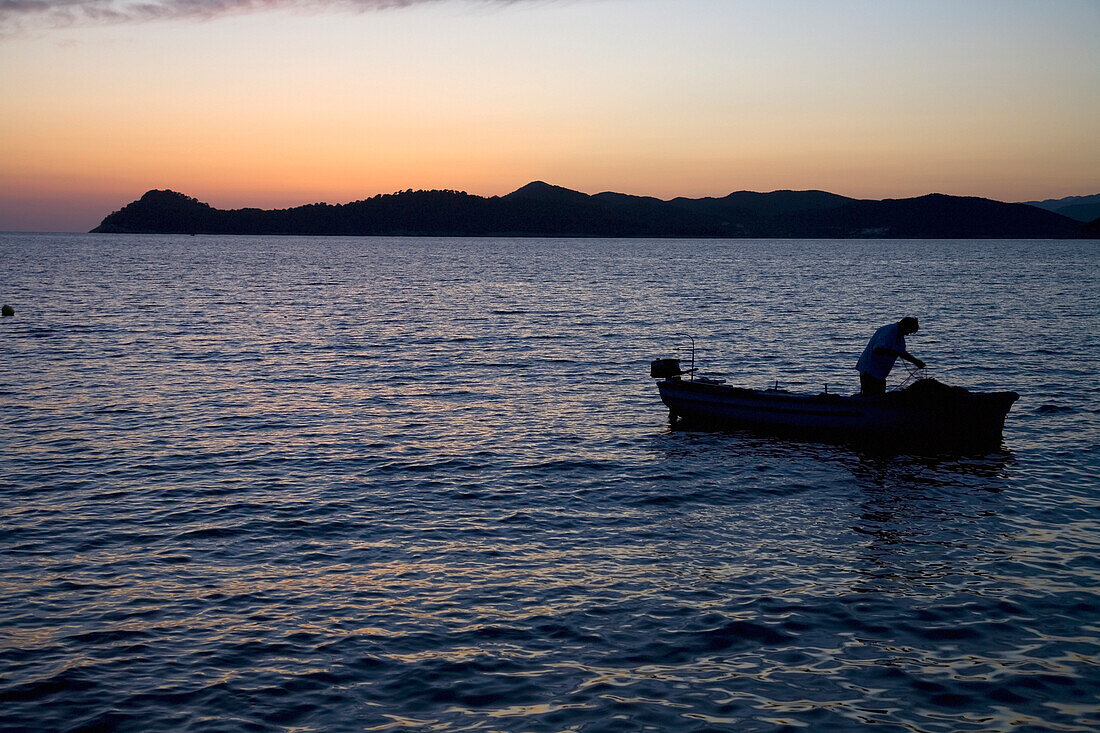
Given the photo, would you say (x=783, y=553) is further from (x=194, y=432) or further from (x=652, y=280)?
(x=652, y=280)

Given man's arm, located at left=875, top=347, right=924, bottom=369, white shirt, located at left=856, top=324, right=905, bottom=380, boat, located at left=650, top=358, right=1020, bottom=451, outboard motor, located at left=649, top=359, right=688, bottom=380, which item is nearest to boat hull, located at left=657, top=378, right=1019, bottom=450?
boat, located at left=650, top=358, right=1020, bottom=451

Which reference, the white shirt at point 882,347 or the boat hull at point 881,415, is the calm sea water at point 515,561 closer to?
the boat hull at point 881,415

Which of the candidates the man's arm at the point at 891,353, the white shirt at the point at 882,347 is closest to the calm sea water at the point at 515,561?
the white shirt at the point at 882,347

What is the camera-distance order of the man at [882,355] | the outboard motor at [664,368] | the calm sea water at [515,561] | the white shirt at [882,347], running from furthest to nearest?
the outboard motor at [664,368], the white shirt at [882,347], the man at [882,355], the calm sea water at [515,561]

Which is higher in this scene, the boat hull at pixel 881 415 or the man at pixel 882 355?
the man at pixel 882 355

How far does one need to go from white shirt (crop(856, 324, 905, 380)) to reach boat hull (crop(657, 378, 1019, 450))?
0.72 metres

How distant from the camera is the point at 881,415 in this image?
21859mm

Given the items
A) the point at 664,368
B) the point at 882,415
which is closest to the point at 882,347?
the point at 882,415

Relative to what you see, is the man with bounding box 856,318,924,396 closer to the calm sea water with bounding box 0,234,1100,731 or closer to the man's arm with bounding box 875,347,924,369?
the man's arm with bounding box 875,347,924,369

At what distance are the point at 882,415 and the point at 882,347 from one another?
172 cm

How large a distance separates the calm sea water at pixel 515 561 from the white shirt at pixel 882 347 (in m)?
2.24

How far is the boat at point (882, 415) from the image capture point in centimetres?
2128

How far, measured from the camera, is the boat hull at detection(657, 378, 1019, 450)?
69.8 ft

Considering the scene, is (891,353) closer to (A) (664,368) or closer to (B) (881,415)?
(B) (881,415)
